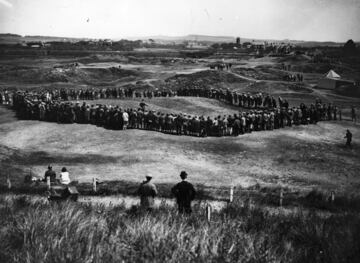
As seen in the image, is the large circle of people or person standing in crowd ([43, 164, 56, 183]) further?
the large circle of people

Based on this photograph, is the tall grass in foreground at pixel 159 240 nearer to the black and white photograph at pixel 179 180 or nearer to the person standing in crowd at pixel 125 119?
the black and white photograph at pixel 179 180

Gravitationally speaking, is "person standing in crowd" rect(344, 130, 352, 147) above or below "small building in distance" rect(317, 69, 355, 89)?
below

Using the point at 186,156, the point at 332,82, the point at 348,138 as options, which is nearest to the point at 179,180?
the point at 186,156

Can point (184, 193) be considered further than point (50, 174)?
No

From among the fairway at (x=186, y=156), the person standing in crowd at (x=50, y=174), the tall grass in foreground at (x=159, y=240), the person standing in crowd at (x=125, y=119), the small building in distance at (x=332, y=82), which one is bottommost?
the fairway at (x=186, y=156)

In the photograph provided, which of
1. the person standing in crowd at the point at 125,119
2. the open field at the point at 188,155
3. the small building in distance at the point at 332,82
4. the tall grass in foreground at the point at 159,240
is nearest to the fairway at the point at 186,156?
the open field at the point at 188,155

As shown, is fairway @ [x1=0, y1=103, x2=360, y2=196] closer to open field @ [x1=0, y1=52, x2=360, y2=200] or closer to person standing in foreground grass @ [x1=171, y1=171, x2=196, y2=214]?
open field @ [x1=0, y1=52, x2=360, y2=200]

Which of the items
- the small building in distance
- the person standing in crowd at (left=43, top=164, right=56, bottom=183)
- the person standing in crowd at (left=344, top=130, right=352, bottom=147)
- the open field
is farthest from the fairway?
the small building in distance

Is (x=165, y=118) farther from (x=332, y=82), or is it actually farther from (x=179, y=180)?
(x=332, y=82)

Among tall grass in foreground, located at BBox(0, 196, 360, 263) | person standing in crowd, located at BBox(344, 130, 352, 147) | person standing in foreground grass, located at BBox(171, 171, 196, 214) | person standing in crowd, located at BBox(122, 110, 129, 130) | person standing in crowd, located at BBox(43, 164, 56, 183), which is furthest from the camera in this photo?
person standing in crowd, located at BBox(122, 110, 129, 130)
